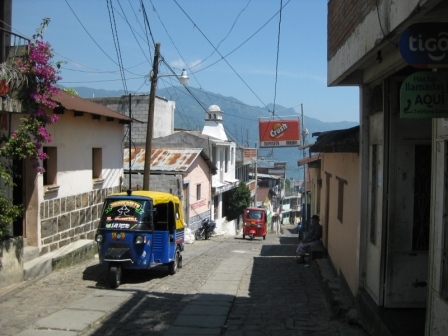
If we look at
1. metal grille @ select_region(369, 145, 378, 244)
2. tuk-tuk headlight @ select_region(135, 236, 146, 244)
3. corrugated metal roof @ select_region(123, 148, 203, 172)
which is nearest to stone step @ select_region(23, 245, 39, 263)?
tuk-tuk headlight @ select_region(135, 236, 146, 244)

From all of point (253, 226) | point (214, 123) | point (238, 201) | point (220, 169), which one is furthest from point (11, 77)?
point (214, 123)

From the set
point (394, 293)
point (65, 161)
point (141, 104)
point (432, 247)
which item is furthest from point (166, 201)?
point (141, 104)

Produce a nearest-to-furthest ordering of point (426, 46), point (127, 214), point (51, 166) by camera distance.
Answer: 1. point (426, 46)
2. point (127, 214)
3. point (51, 166)

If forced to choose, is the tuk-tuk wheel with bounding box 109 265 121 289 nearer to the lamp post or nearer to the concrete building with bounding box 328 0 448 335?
the concrete building with bounding box 328 0 448 335

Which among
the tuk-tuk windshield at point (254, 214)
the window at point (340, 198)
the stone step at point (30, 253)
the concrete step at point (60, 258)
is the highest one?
the window at point (340, 198)

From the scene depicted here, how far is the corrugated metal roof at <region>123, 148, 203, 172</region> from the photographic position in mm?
26828

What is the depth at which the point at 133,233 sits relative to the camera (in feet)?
37.6

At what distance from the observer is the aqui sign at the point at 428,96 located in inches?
178

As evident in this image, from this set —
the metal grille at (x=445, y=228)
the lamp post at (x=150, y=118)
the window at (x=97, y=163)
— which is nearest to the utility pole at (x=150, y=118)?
the lamp post at (x=150, y=118)

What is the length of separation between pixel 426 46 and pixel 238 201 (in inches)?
1536

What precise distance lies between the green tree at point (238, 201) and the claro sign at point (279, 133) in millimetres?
4746

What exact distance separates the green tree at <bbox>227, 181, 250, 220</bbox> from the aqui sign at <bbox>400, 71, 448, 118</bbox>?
38632mm

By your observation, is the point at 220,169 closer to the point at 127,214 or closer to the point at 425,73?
the point at 127,214

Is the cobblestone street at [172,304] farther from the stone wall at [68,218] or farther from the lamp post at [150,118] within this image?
the lamp post at [150,118]
